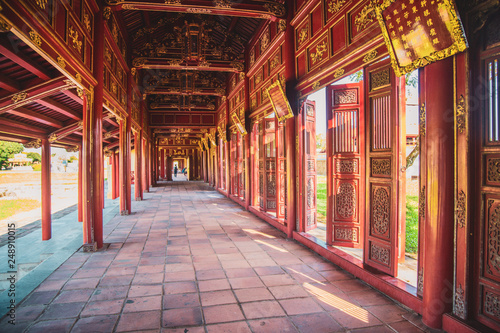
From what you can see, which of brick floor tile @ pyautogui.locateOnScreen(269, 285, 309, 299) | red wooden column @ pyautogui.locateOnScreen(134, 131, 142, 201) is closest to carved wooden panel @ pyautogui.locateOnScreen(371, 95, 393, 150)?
brick floor tile @ pyautogui.locateOnScreen(269, 285, 309, 299)

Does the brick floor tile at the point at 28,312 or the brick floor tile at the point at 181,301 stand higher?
the brick floor tile at the point at 28,312

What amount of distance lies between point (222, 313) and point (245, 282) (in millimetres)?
693

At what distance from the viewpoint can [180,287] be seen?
117 inches

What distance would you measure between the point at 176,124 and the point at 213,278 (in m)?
11.8

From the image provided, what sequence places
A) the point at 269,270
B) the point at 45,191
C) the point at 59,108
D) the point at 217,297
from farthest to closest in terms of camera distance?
1. the point at 45,191
2. the point at 59,108
3. the point at 269,270
4. the point at 217,297

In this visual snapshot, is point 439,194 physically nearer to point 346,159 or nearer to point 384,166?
point 384,166

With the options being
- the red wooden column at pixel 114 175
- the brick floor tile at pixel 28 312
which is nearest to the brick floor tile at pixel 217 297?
the brick floor tile at pixel 28 312

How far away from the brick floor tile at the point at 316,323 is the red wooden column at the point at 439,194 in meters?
0.74

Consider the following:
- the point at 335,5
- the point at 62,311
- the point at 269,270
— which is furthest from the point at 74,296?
the point at 335,5

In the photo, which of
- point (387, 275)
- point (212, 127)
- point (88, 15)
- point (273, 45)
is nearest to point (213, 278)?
point (387, 275)

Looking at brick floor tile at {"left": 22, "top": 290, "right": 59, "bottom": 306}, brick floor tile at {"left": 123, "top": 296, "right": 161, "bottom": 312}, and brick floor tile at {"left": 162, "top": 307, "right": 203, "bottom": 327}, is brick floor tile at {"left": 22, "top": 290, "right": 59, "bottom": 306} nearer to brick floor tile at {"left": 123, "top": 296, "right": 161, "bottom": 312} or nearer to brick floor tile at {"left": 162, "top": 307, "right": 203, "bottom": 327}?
brick floor tile at {"left": 123, "top": 296, "right": 161, "bottom": 312}

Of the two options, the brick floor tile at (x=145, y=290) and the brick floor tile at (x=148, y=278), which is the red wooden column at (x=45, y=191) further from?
the brick floor tile at (x=145, y=290)

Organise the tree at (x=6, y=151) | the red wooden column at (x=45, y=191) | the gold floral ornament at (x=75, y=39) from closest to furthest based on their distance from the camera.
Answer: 1. the gold floral ornament at (x=75, y=39)
2. the red wooden column at (x=45, y=191)
3. the tree at (x=6, y=151)

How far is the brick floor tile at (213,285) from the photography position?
2959 millimetres
